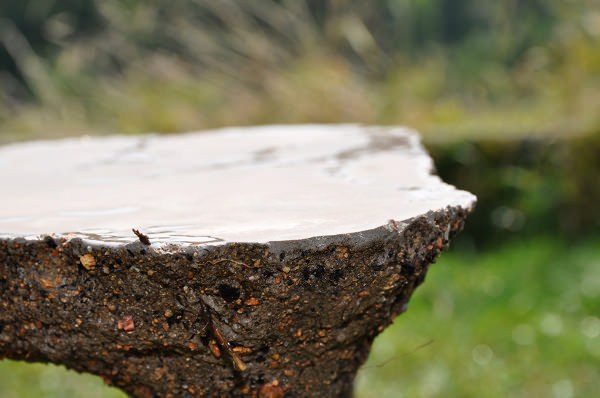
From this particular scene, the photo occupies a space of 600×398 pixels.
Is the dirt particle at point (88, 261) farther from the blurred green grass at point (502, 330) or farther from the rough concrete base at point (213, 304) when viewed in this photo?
the blurred green grass at point (502, 330)

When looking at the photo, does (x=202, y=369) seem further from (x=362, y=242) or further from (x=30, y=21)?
(x=30, y=21)

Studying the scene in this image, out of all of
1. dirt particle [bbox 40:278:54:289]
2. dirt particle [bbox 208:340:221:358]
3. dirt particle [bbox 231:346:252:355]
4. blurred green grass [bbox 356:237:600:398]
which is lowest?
blurred green grass [bbox 356:237:600:398]

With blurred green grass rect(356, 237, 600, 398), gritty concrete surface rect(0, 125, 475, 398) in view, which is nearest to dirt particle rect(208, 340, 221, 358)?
gritty concrete surface rect(0, 125, 475, 398)

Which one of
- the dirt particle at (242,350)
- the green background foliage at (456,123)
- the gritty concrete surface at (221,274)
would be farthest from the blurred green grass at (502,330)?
the dirt particle at (242,350)

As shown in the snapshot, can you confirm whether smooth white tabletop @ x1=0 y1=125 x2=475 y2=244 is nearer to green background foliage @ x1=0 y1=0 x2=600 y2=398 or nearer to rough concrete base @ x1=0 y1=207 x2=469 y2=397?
rough concrete base @ x1=0 y1=207 x2=469 y2=397

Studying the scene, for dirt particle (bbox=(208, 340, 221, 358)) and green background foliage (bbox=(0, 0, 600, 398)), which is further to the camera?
green background foliage (bbox=(0, 0, 600, 398))

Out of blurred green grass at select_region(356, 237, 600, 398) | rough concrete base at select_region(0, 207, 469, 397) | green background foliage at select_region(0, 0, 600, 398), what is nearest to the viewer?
rough concrete base at select_region(0, 207, 469, 397)
